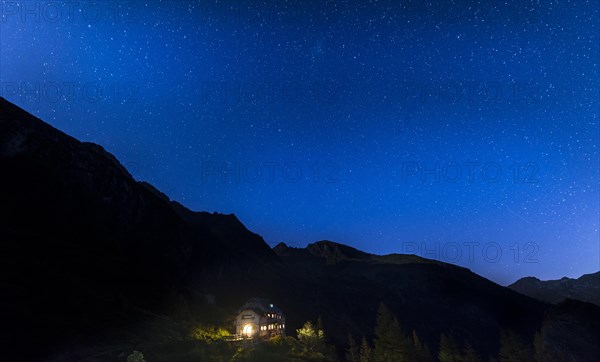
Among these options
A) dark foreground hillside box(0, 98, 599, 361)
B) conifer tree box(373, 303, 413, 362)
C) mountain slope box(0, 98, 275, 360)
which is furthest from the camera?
conifer tree box(373, 303, 413, 362)

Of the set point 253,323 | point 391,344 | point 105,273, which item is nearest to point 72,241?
point 105,273

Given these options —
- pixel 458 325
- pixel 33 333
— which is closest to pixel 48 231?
pixel 33 333

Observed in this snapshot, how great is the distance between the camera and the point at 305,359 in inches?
2263

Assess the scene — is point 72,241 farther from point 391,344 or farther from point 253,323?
point 391,344

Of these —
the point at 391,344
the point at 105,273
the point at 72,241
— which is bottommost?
the point at 391,344

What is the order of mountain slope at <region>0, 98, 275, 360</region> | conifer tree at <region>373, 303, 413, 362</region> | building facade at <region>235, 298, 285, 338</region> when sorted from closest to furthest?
mountain slope at <region>0, 98, 275, 360</region>, conifer tree at <region>373, 303, 413, 362</region>, building facade at <region>235, 298, 285, 338</region>

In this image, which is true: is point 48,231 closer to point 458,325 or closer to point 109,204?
point 109,204

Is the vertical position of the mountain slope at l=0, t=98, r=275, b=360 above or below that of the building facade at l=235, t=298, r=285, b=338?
above

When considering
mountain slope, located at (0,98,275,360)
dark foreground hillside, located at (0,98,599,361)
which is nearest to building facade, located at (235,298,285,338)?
dark foreground hillside, located at (0,98,599,361)

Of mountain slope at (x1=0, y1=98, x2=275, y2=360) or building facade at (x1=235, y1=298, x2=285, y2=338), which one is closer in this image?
mountain slope at (x1=0, y1=98, x2=275, y2=360)

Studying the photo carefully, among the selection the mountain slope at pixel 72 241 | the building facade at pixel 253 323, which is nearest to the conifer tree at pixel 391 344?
the building facade at pixel 253 323

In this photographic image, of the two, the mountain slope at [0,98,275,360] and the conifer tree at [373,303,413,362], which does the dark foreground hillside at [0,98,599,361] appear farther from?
the conifer tree at [373,303,413,362]

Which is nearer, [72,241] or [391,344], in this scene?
[391,344]

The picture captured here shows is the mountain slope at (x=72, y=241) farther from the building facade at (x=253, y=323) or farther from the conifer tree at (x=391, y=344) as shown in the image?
the conifer tree at (x=391, y=344)
